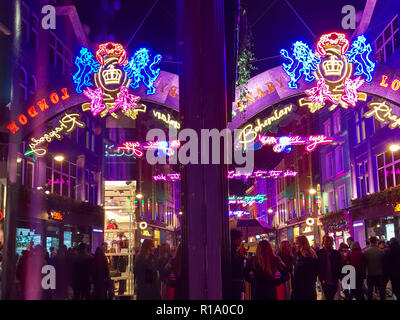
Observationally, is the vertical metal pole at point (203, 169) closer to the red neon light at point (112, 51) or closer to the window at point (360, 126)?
the red neon light at point (112, 51)

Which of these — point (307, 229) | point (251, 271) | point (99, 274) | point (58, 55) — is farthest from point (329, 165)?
point (251, 271)

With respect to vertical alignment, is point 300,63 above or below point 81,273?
above

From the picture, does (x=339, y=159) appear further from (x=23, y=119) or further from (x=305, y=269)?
(x=305, y=269)

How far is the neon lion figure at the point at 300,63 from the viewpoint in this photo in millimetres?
12195

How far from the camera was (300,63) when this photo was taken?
489 inches

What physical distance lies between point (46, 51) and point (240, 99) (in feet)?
42.7

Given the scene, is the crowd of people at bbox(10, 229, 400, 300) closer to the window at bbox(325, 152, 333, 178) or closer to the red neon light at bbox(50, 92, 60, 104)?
the red neon light at bbox(50, 92, 60, 104)

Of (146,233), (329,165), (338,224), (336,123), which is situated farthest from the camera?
(146,233)

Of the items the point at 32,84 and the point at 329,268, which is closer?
the point at 329,268

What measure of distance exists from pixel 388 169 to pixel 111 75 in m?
18.2

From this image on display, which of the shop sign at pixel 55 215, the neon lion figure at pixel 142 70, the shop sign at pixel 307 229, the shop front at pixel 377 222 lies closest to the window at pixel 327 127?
the shop front at pixel 377 222

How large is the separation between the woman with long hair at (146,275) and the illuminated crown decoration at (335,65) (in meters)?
5.42

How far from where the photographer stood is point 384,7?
2439cm
